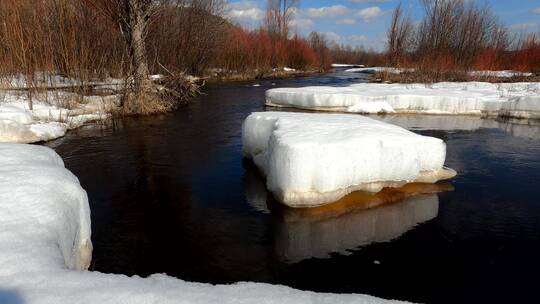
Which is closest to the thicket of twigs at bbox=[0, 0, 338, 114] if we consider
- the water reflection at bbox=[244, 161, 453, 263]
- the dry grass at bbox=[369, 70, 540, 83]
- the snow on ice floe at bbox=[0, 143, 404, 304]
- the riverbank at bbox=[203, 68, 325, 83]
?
the riverbank at bbox=[203, 68, 325, 83]

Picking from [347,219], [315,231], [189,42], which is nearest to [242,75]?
[189,42]

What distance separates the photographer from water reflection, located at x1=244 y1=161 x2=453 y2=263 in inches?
173

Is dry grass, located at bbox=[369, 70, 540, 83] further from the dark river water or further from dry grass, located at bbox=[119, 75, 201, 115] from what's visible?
the dark river water

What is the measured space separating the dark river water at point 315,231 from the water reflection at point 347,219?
21 millimetres

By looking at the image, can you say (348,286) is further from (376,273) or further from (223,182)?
(223,182)

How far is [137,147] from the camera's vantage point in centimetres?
855

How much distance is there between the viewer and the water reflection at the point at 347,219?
173 inches

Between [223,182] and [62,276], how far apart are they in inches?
166

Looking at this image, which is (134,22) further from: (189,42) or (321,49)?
(321,49)

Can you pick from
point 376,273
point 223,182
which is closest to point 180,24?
point 223,182

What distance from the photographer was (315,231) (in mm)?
4668

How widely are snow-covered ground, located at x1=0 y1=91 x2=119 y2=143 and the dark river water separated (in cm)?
167

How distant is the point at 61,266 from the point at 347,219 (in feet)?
11.3

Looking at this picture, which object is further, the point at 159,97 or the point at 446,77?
the point at 446,77
